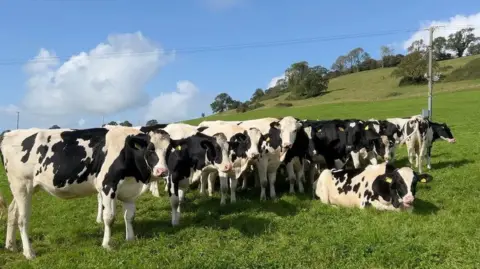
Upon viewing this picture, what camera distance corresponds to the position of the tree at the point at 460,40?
427ft

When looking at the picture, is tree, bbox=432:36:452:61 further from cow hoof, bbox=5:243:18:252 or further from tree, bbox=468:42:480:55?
cow hoof, bbox=5:243:18:252

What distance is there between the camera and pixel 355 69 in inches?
5138

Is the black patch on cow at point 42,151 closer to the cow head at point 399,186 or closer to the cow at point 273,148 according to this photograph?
the cow at point 273,148

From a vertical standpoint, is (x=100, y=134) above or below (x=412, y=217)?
above

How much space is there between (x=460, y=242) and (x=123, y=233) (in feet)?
21.5

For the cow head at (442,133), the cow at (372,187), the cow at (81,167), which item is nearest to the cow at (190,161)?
the cow at (81,167)

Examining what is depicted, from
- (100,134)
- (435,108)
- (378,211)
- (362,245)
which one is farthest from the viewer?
(435,108)

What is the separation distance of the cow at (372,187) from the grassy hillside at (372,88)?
204ft

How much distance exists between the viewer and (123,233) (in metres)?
9.78

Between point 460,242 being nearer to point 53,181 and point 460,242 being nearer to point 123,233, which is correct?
point 123,233

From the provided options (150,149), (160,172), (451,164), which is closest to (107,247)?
(160,172)

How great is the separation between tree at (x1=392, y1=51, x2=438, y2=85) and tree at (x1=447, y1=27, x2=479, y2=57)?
50029mm

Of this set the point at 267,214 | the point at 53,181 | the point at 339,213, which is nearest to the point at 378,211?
the point at 339,213

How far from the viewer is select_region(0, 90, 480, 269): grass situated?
297 inches
